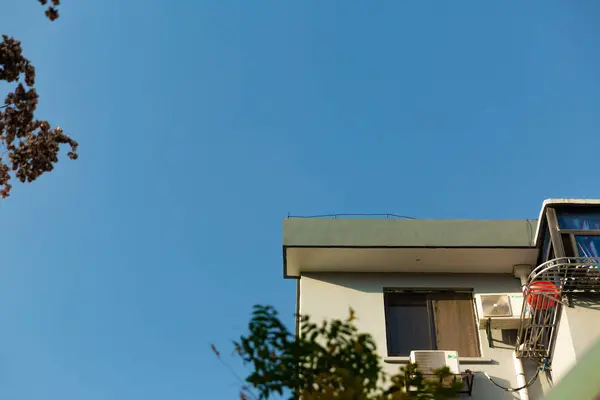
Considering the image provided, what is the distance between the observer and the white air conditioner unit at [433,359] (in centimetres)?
1014

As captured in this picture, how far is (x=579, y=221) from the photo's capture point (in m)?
10.8

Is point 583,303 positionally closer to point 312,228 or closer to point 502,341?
point 502,341

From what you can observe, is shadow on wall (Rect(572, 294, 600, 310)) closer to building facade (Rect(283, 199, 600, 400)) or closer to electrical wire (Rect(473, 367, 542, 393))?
building facade (Rect(283, 199, 600, 400))

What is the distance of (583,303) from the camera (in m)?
10.2

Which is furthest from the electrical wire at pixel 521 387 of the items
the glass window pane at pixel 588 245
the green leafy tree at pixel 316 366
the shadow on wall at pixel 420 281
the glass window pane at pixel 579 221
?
the green leafy tree at pixel 316 366

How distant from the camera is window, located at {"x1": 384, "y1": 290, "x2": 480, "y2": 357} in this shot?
36.7 feet

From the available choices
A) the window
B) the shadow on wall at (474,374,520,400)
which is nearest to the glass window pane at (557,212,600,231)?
the window

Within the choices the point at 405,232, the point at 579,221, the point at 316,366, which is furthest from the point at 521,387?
the point at 316,366

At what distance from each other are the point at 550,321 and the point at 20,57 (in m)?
9.03

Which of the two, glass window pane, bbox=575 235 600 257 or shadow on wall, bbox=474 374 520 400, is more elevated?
glass window pane, bbox=575 235 600 257

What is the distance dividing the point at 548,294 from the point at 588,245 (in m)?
1.02

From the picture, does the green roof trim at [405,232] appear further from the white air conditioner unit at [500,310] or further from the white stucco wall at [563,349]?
the white stucco wall at [563,349]

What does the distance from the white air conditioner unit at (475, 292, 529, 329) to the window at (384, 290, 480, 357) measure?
396 mm

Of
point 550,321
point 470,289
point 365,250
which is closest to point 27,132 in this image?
point 365,250
